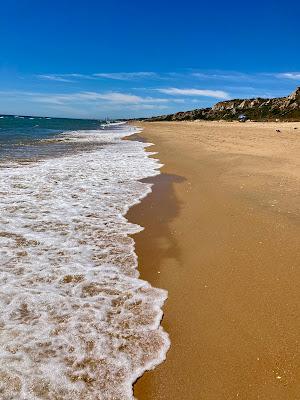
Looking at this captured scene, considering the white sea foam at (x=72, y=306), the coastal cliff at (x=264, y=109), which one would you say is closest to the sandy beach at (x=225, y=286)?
the white sea foam at (x=72, y=306)

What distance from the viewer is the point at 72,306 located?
167 inches

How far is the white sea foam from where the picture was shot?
311 centimetres

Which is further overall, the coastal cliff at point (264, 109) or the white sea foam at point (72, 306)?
the coastal cliff at point (264, 109)

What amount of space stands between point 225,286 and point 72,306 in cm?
201

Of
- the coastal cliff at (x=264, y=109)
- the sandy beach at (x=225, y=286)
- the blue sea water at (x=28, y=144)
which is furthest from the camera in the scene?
the coastal cliff at (x=264, y=109)

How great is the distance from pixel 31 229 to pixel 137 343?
390cm

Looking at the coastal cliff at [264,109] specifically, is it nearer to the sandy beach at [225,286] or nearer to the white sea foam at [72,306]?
the sandy beach at [225,286]

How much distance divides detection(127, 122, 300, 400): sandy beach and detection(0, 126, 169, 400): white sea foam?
250 mm

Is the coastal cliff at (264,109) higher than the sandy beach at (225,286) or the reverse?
higher

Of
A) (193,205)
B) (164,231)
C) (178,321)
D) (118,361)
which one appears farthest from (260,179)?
(118,361)

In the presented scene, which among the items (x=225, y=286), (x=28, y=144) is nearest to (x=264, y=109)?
(x=28, y=144)

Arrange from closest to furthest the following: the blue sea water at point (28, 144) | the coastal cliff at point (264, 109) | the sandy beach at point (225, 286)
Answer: the sandy beach at point (225, 286), the blue sea water at point (28, 144), the coastal cliff at point (264, 109)

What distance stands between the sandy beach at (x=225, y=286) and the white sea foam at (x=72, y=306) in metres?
0.25

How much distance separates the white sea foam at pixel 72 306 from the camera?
3109 mm
